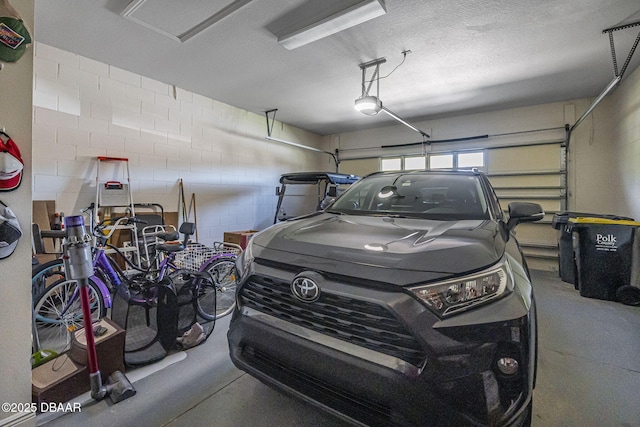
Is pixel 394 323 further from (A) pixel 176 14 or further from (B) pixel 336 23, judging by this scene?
(A) pixel 176 14

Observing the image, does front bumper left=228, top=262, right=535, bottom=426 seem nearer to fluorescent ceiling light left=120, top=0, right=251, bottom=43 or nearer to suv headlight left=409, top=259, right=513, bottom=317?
suv headlight left=409, top=259, right=513, bottom=317

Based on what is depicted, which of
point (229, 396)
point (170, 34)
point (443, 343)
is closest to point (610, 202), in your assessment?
point (443, 343)

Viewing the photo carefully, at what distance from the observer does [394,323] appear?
1041 mm

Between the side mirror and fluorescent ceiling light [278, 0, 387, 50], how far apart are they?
211 centimetres

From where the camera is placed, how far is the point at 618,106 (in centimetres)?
457

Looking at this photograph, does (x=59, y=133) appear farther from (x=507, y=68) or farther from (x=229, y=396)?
(x=507, y=68)

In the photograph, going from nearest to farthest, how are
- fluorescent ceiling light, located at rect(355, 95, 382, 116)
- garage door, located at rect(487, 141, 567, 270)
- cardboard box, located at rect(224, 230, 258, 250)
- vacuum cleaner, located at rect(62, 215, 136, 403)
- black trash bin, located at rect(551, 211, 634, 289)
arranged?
vacuum cleaner, located at rect(62, 215, 136, 403) → fluorescent ceiling light, located at rect(355, 95, 382, 116) → black trash bin, located at rect(551, 211, 634, 289) → cardboard box, located at rect(224, 230, 258, 250) → garage door, located at rect(487, 141, 567, 270)

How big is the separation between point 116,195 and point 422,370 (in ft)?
14.5

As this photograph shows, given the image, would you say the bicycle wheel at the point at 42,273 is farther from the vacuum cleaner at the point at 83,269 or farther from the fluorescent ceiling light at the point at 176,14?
the fluorescent ceiling light at the point at 176,14

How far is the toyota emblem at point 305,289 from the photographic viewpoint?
3.88 ft

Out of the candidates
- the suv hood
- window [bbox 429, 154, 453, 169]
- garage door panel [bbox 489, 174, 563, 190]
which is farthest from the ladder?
garage door panel [bbox 489, 174, 563, 190]

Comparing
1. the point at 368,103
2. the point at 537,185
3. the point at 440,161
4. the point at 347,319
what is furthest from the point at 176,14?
the point at 537,185

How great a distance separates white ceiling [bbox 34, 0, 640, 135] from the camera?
2.72 m

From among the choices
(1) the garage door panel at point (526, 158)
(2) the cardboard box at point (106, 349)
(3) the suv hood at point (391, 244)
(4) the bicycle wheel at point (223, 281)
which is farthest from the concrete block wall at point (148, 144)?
(1) the garage door panel at point (526, 158)
